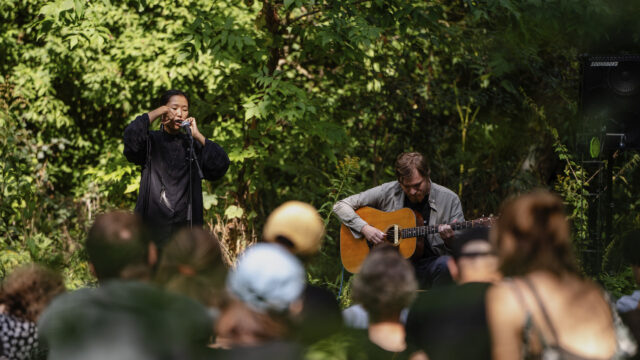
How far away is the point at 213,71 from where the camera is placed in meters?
6.89

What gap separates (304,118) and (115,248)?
3.77 meters

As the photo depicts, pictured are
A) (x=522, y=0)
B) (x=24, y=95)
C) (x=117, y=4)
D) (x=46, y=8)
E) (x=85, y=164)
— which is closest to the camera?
(x=46, y=8)

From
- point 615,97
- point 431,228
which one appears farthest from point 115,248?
point 615,97

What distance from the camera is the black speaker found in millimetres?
5535

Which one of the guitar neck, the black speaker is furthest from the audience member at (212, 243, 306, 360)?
Answer: the black speaker

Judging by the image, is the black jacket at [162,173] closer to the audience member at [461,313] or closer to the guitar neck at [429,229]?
the guitar neck at [429,229]

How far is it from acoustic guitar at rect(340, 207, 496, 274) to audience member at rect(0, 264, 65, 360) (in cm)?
273

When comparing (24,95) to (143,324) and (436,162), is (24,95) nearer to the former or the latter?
(436,162)

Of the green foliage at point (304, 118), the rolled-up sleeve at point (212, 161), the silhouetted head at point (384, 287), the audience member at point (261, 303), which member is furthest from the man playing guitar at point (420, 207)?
the audience member at point (261, 303)

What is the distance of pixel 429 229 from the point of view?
475 cm

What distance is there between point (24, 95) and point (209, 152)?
14.7 feet

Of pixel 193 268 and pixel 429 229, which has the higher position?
pixel 193 268

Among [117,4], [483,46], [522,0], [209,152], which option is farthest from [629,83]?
[117,4]

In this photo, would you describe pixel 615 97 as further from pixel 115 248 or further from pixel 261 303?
pixel 115 248
